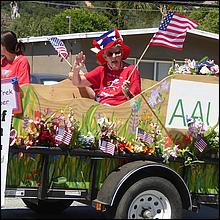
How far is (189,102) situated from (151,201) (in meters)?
1.06

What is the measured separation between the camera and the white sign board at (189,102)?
237 inches

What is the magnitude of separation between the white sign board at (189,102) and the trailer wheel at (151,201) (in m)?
0.62

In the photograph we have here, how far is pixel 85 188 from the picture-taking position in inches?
226

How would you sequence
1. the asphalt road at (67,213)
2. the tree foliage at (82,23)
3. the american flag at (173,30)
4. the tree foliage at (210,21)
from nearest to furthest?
1. the american flag at (173,30)
2. the asphalt road at (67,213)
3. the tree foliage at (210,21)
4. the tree foliage at (82,23)

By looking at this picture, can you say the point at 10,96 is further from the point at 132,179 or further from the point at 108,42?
the point at 108,42

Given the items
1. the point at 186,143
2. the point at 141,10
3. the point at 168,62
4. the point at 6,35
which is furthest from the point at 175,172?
the point at 141,10

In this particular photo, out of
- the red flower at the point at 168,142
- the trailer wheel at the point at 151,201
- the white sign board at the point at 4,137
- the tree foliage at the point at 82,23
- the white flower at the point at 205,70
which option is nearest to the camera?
the white sign board at the point at 4,137

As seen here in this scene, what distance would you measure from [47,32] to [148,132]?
105 ft

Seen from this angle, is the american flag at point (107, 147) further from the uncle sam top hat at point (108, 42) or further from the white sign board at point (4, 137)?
the uncle sam top hat at point (108, 42)

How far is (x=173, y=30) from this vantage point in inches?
257

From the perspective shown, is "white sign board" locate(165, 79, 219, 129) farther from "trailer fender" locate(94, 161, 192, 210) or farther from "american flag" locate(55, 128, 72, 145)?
"american flag" locate(55, 128, 72, 145)

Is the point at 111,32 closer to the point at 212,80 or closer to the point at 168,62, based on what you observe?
the point at 212,80

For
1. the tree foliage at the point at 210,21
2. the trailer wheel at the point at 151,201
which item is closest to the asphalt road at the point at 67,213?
the trailer wheel at the point at 151,201

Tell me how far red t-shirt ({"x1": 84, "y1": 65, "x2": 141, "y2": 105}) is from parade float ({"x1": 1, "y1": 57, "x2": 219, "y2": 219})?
1.55 feet
